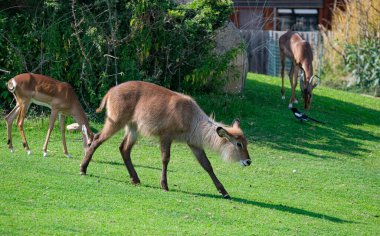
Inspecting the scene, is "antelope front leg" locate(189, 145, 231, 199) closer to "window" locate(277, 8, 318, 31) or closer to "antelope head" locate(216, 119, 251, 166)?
"antelope head" locate(216, 119, 251, 166)

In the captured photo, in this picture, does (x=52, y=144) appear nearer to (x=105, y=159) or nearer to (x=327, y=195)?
(x=105, y=159)

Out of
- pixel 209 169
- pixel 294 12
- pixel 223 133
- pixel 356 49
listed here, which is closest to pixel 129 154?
pixel 209 169

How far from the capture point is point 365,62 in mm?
25250

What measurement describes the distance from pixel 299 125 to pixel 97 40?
5.17m

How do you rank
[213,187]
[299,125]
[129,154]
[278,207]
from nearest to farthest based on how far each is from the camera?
1. [278,207]
2. [129,154]
3. [213,187]
4. [299,125]

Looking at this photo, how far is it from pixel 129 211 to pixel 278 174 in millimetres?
4383

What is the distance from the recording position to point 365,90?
25.0 m

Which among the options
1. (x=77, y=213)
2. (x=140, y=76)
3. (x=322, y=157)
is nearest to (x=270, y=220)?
(x=77, y=213)

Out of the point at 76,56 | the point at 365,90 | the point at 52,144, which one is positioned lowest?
the point at 365,90

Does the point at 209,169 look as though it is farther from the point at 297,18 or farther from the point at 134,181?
the point at 297,18

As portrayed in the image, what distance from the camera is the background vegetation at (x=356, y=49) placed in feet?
82.2

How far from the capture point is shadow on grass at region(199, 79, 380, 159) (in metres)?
15.1

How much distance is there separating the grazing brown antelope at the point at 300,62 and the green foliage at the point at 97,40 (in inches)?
136

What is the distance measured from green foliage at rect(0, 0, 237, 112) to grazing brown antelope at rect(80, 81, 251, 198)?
14.4ft
